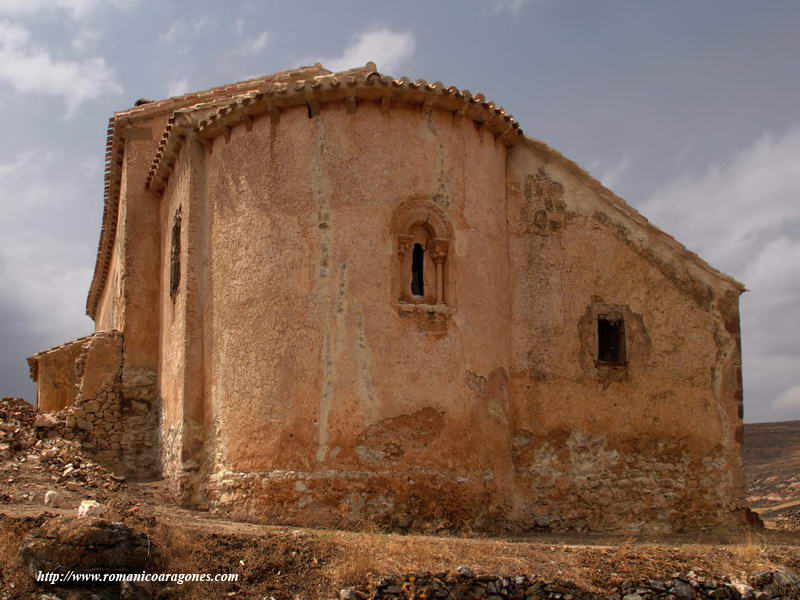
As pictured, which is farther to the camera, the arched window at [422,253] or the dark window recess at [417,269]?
the dark window recess at [417,269]

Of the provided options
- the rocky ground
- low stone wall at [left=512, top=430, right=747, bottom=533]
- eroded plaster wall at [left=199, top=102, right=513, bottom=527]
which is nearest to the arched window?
eroded plaster wall at [left=199, top=102, right=513, bottom=527]

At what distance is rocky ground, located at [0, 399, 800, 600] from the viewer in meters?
9.66

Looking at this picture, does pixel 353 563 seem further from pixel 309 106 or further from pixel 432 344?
→ pixel 309 106

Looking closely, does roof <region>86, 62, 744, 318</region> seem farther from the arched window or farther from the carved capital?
the carved capital

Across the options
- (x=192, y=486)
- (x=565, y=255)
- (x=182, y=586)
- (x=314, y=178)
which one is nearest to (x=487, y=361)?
(x=565, y=255)

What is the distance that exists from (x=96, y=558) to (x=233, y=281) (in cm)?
472

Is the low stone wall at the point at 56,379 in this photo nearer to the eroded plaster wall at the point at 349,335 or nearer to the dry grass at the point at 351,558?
the eroded plaster wall at the point at 349,335

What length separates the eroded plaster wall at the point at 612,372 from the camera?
1392 cm

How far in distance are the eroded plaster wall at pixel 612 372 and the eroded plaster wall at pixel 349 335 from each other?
768mm

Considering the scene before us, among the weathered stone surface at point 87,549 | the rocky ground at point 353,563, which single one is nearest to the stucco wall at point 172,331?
the rocky ground at point 353,563

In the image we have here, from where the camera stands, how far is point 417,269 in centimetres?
1313

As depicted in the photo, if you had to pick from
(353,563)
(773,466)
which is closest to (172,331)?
(353,563)

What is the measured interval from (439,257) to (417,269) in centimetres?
36

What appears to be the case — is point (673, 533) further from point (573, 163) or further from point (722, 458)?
point (573, 163)
